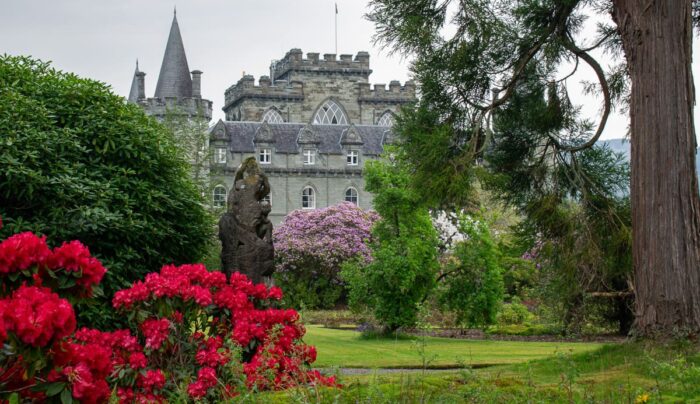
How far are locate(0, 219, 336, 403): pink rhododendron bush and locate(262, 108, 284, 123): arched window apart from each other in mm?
61302

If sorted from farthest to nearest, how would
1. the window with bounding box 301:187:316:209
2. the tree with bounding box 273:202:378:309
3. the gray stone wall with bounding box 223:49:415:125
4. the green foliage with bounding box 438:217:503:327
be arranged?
the gray stone wall with bounding box 223:49:415:125 → the window with bounding box 301:187:316:209 → the tree with bounding box 273:202:378:309 → the green foliage with bounding box 438:217:503:327

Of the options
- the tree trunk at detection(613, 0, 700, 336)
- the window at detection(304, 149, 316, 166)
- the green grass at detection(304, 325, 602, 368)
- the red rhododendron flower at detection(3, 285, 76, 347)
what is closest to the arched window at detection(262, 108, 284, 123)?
the window at detection(304, 149, 316, 166)

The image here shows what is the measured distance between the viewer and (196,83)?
6856 cm

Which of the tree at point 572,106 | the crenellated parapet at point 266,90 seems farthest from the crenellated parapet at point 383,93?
the tree at point 572,106

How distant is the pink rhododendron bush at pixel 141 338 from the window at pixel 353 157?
53.3 m

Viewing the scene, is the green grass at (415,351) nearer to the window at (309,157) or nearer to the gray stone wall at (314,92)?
the window at (309,157)

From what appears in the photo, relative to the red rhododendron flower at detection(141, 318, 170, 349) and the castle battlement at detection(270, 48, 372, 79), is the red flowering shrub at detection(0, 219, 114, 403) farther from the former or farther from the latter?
the castle battlement at detection(270, 48, 372, 79)

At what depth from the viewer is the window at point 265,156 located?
62.6 m

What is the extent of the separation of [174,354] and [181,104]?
2294 inches

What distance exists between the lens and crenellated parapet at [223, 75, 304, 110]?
71.7 m

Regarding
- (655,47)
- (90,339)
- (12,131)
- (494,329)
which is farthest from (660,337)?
(494,329)

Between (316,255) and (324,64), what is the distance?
32.7 metres

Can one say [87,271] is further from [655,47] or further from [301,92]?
[301,92]

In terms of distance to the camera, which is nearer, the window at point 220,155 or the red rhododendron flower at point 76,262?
the red rhododendron flower at point 76,262
